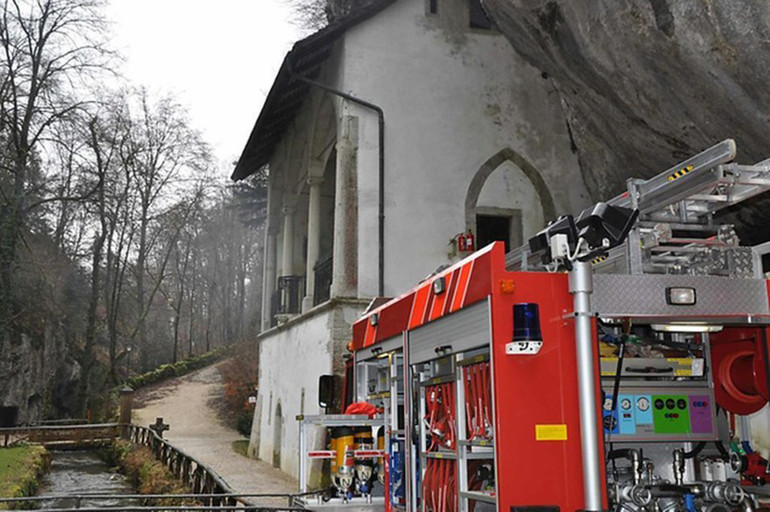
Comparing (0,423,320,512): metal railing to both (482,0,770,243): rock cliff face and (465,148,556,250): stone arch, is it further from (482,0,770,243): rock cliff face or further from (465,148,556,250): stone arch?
(482,0,770,243): rock cliff face

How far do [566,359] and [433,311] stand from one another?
1463 millimetres

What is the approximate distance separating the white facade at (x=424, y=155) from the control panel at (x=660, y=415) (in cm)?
966

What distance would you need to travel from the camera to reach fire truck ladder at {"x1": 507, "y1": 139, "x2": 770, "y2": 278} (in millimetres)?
5188

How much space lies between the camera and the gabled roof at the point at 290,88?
15.9 meters

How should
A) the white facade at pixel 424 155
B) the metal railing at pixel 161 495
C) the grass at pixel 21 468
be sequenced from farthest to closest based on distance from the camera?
the grass at pixel 21 468 < the white facade at pixel 424 155 < the metal railing at pixel 161 495

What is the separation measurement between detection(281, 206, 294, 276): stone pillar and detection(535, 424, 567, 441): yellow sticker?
59.0 ft

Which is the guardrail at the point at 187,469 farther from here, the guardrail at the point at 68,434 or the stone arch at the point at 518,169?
the stone arch at the point at 518,169

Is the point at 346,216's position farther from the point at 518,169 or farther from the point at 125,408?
the point at 125,408

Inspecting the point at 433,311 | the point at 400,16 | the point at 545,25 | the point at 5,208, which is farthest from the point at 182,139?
the point at 433,311

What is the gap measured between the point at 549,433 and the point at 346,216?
36.0ft

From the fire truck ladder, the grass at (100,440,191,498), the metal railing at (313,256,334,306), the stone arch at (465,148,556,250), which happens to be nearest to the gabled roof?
the stone arch at (465,148,556,250)

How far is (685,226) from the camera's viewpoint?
18.4 ft

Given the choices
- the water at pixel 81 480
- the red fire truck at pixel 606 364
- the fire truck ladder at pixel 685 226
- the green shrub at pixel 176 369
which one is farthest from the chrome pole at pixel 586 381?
the green shrub at pixel 176 369

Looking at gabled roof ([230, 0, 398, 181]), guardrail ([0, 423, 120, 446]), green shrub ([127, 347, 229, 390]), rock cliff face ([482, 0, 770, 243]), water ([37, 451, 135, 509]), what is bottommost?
water ([37, 451, 135, 509])
